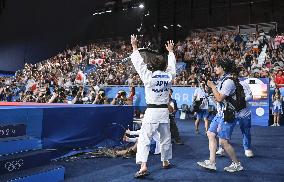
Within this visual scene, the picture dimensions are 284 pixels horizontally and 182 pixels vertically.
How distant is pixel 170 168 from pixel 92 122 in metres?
2.41

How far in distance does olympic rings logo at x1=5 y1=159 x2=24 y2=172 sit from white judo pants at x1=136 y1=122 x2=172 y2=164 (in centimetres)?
182

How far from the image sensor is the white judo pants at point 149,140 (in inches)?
207

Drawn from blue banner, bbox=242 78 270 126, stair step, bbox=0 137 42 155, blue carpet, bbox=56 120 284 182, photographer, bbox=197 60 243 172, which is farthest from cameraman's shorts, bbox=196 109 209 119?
stair step, bbox=0 137 42 155

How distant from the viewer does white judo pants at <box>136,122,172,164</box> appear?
526 centimetres

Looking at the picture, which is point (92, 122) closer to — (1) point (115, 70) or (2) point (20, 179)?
(2) point (20, 179)

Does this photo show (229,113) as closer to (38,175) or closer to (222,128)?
(222,128)

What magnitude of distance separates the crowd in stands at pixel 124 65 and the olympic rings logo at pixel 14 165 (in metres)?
8.63

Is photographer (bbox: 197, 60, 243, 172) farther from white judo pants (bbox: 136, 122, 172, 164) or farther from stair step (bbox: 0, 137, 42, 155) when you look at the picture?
stair step (bbox: 0, 137, 42, 155)

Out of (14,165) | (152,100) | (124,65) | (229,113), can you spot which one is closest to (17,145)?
(14,165)

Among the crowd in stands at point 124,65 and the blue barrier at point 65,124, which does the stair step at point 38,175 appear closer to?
the blue barrier at point 65,124

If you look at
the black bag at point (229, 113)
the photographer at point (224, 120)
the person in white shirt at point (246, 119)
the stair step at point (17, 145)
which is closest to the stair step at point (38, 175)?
the stair step at point (17, 145)

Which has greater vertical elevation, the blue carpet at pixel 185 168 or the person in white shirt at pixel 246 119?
the person in white shirt at pixel 246 119

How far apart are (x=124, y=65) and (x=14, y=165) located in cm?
1788

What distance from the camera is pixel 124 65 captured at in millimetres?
22078
